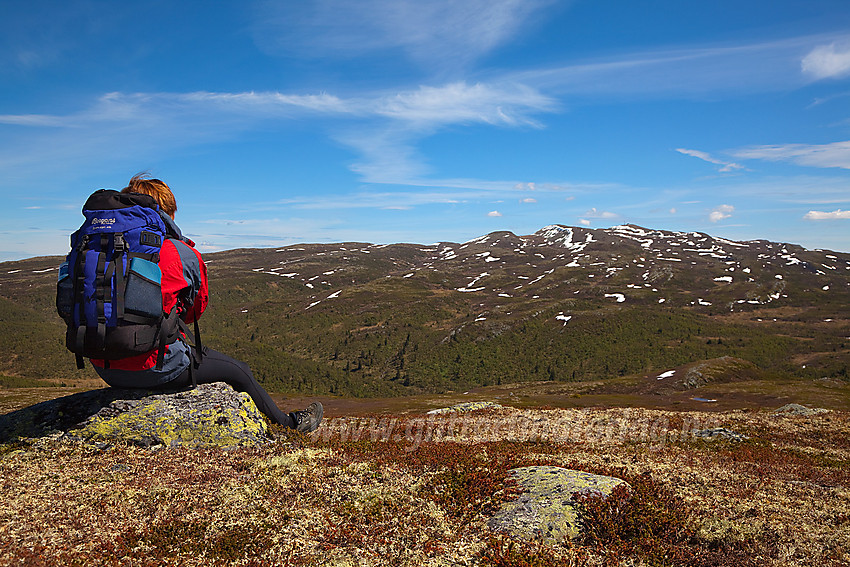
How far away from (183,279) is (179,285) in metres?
0.14

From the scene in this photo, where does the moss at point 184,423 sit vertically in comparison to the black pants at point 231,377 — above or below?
below

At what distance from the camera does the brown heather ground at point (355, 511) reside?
6133mm

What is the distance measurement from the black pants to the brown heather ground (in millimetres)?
744

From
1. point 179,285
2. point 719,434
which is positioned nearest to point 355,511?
point 179,285

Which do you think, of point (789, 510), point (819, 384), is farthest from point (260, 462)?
point (819, 384)

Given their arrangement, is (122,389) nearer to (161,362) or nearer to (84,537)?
(161,362)

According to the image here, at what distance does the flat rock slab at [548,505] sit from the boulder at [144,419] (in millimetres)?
5979

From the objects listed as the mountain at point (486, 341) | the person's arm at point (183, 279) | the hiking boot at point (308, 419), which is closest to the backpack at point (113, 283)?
the person's arm at point (183, 279)

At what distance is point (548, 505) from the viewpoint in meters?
7.64

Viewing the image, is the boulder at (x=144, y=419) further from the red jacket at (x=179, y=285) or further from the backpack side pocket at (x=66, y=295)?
the backpack side pocket at (x=66, y=295)

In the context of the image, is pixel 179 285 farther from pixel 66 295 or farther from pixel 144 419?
pixel 144 419

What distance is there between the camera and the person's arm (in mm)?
7279

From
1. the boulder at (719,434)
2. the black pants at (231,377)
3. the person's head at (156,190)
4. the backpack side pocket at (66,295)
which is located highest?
Result: the person's head at (156,190)

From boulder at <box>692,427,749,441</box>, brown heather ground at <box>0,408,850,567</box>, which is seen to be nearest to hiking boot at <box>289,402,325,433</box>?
brown heather ground at <box>0,408,850,567</box>
